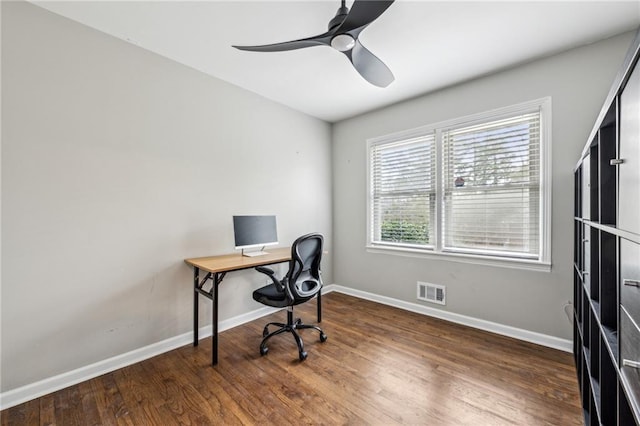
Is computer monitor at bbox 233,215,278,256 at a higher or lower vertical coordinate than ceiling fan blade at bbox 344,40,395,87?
lower

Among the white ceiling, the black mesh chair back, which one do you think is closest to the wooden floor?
the black mesh chair back

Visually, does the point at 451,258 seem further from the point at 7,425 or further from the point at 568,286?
the point at 7,425

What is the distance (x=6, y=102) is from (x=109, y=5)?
91cm

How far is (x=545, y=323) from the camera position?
94.7 inches

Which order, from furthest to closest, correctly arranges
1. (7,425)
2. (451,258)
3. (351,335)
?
(451,258), (351,335), (7,425)

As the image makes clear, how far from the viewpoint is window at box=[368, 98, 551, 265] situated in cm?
249

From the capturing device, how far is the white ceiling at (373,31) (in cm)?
184

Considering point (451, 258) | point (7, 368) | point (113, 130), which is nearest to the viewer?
point (7, 368)

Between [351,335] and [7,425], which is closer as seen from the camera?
[7,425]

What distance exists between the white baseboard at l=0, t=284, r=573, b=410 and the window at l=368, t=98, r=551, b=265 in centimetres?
66

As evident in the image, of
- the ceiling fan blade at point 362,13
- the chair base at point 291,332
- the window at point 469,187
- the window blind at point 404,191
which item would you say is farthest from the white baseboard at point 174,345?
the ceiling fan blade at point 362,13

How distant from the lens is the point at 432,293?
3.09 metres

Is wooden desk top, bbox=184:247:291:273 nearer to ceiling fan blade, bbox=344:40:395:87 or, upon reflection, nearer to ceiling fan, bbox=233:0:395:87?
ceiling fan, bbox=233:0:395:87

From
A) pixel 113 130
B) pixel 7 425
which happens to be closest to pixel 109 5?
pixel 113 130
